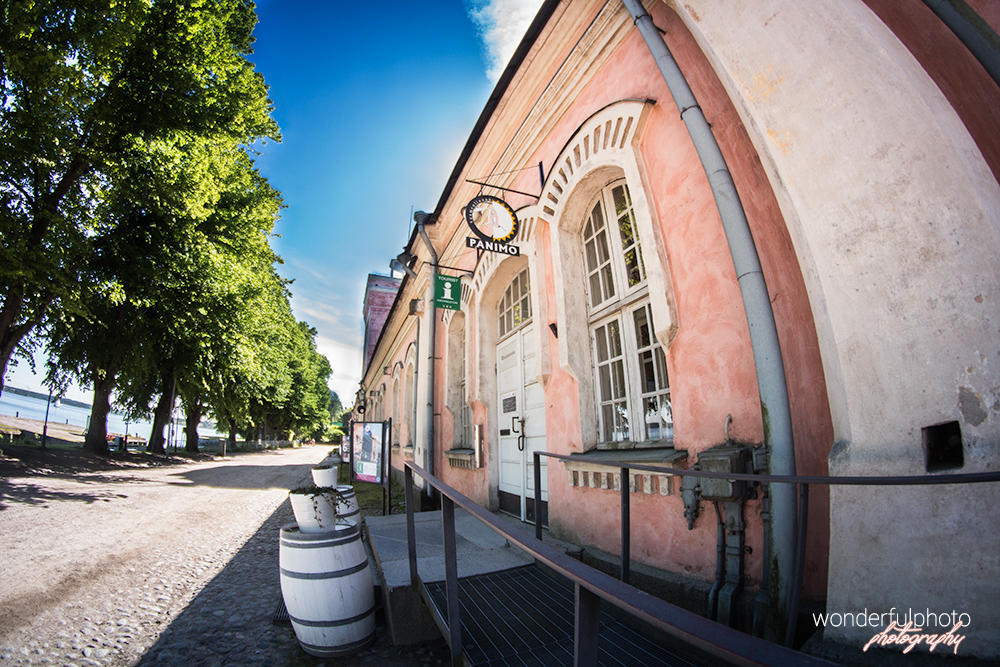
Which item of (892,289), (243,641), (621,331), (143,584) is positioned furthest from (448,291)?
(892,289)

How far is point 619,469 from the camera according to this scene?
341 cm

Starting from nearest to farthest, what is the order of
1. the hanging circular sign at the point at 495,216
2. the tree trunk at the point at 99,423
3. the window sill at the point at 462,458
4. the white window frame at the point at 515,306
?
the hanging circular sign at the point at 495,216 → the white window frame at the point at 515,306 → the window sill at the point at 462,458 → the tree trunk at the point at 99,423

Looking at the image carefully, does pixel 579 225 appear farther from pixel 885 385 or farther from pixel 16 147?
pixel 16 147

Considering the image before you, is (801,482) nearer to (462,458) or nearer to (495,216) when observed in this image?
(495,216)

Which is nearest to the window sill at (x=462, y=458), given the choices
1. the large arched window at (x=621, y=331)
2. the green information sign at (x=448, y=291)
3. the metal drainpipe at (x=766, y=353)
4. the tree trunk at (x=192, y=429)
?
the green information sign at (x=448, y=291)

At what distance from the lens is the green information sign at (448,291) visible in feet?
23.6

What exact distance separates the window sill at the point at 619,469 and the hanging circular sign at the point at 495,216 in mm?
2789

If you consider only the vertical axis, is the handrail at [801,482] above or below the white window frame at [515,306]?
below

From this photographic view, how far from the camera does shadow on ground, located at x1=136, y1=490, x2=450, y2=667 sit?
2639 mm

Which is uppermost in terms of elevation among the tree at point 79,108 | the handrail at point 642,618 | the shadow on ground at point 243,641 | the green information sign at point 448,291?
the tree at point 79,108

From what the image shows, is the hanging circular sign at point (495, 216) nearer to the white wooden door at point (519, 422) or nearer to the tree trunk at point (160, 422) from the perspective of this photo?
the white wooden door at point (519, 422)

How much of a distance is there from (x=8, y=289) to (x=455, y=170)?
30.0 feet

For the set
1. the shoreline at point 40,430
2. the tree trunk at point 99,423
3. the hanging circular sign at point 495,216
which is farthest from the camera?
the shoreline at point 40,430

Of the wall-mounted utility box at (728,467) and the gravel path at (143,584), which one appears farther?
the gravel path at (143,584)
